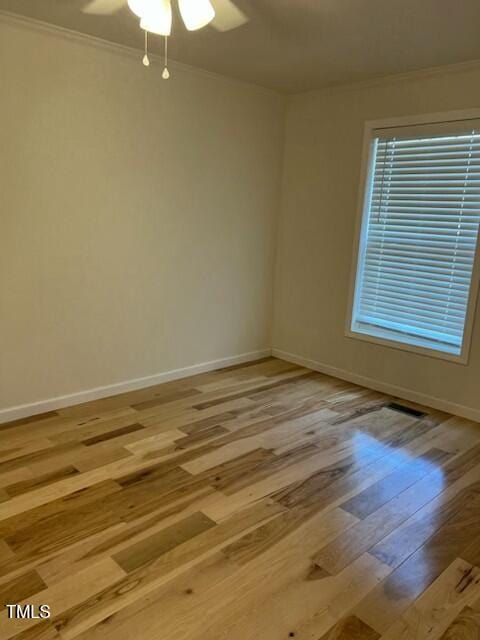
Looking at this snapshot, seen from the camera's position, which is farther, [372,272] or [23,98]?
[372,272]

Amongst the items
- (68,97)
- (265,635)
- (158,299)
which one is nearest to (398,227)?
(158,299)

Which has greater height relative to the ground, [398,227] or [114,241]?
[398,227]

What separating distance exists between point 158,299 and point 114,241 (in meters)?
0.57

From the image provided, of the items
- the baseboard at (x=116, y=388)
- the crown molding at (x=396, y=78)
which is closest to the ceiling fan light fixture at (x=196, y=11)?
the crown molding at (x=396, y=78)

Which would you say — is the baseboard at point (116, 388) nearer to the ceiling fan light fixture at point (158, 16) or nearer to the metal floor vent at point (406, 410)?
the metal floor vent at point (406, 410)

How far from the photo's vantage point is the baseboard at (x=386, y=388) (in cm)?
341

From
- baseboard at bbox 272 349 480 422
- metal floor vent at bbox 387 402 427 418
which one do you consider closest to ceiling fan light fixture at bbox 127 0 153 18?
metal floor vent at bbox 387 402 427 418

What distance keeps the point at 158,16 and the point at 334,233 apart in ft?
7.74

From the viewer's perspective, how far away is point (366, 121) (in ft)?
12.0

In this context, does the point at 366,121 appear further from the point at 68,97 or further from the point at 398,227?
the point at 68,97

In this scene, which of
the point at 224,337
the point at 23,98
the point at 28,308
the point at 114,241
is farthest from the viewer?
the point at 224,337

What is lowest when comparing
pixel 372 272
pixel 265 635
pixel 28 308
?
pixel 265 635

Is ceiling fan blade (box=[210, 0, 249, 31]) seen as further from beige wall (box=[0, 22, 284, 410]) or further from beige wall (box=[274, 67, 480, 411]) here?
beige wall (box=[274, 67, 480, 411])

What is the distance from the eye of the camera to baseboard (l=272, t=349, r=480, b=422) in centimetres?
341
